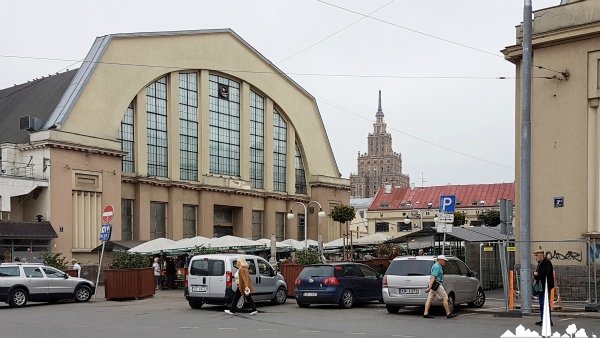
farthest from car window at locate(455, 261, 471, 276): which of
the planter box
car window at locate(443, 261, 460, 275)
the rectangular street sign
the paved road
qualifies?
the planter box

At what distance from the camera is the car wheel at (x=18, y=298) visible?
2498 centimetres

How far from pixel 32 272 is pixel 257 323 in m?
11.2

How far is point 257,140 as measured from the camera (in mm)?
58625

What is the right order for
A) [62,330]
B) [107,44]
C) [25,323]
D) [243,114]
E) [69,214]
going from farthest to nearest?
[243,114] → [107,44] → [69,214] → [25,323] → [62,330]

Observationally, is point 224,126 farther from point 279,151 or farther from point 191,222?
point 191,222

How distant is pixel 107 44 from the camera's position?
4628 cm

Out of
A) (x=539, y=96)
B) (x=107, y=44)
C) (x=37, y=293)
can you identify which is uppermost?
(x=107, y=44)

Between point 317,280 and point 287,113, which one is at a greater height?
point 287,113

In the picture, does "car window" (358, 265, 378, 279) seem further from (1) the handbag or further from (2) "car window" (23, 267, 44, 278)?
(2) "car window" (23, 267, 44, 278)

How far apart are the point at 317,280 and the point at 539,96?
28.6 feet

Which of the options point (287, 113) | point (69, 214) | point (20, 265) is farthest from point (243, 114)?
point (20, 265)

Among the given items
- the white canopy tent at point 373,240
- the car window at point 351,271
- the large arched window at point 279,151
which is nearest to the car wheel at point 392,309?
the car window at point 351,271

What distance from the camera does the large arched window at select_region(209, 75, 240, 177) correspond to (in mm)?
54344

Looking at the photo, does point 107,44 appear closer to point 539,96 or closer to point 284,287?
point 284,287
